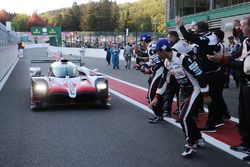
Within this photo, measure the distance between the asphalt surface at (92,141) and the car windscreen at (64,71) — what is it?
41.7 inches

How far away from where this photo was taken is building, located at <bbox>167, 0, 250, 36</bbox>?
23.9 metres

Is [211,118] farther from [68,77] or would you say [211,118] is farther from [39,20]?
[39,20]

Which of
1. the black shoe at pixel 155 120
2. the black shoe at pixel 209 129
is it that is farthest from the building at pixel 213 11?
the black shoe at pixel 209 129

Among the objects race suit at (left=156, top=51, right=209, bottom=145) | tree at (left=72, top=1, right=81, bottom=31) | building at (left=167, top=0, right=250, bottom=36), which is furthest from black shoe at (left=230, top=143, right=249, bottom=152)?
tree at (left=72, top=1, right=81, bottom=31)

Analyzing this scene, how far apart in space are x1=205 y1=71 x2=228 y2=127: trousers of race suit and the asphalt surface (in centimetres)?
68

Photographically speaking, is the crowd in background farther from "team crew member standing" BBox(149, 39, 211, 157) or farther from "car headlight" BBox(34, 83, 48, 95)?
"car headlight" BBox(34, 83, 48, 95)

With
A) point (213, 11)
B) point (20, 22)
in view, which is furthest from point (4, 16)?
point (213, 11)

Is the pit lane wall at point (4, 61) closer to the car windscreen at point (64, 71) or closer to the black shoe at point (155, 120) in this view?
the car windscreen at point (64, 71)

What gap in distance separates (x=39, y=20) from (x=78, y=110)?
17135cm

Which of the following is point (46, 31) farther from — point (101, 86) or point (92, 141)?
point (92, 141)

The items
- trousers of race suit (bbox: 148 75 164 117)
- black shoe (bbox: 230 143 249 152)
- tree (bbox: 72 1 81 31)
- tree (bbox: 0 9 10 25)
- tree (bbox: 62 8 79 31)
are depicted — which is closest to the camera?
black shoe (bbox: 230 143 249 152)

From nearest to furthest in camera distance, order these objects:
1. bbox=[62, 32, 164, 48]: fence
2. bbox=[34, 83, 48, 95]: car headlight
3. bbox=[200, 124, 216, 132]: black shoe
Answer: bbox=[200, 124, 216, 132]: black shoe
bbox=[34, 83, 48, 95]: car headlight
bbox=[62, 32, 164, 48]: fence

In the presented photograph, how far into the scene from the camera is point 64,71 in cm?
1016

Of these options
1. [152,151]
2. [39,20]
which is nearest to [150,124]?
[152,151]
